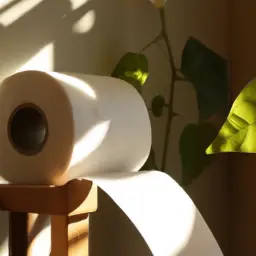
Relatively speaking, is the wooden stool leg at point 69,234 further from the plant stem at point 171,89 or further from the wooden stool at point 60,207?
the plant stem at point 171,89

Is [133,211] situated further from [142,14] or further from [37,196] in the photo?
[142,14]

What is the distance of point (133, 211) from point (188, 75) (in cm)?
49

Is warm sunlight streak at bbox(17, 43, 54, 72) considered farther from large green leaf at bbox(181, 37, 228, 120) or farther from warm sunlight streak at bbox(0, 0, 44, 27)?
large green leaf at bbox(181, 37, 228, 120)

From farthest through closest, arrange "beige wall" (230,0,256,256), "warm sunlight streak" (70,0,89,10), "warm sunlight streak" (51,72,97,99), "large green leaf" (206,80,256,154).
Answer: "beige wall" (230,0,256,256) < "warm sunlight streak" (70,0,89,10) < "warm sunlight streak" (51,72,97,99) < "large green leaf" (206,80,256,154)

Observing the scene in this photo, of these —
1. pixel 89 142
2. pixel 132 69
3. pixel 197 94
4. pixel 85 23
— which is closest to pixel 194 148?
pixel 197 94

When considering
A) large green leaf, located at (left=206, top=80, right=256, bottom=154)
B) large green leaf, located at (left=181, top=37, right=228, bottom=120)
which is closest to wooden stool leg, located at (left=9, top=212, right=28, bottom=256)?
large green leaf, located at (left=206, top=80, right=256, bottom=154)

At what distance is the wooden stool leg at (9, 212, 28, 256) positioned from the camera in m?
0.80

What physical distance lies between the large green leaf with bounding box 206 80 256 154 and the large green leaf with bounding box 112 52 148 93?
401 millimetres

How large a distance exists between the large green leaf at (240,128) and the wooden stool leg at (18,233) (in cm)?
32

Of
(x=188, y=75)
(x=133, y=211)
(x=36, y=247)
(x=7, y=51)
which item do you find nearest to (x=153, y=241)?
(x=133, y=211)

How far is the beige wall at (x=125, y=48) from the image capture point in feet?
3.07

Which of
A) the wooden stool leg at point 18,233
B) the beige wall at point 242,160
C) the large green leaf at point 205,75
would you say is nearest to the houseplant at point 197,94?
the large green leaf at point 205,75

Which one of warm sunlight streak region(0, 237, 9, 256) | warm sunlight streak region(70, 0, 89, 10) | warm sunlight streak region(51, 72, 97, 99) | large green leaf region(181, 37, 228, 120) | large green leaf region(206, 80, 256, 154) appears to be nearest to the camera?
large green leaf region(206, 80, 256, 154)

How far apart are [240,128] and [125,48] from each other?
510 millimetres
